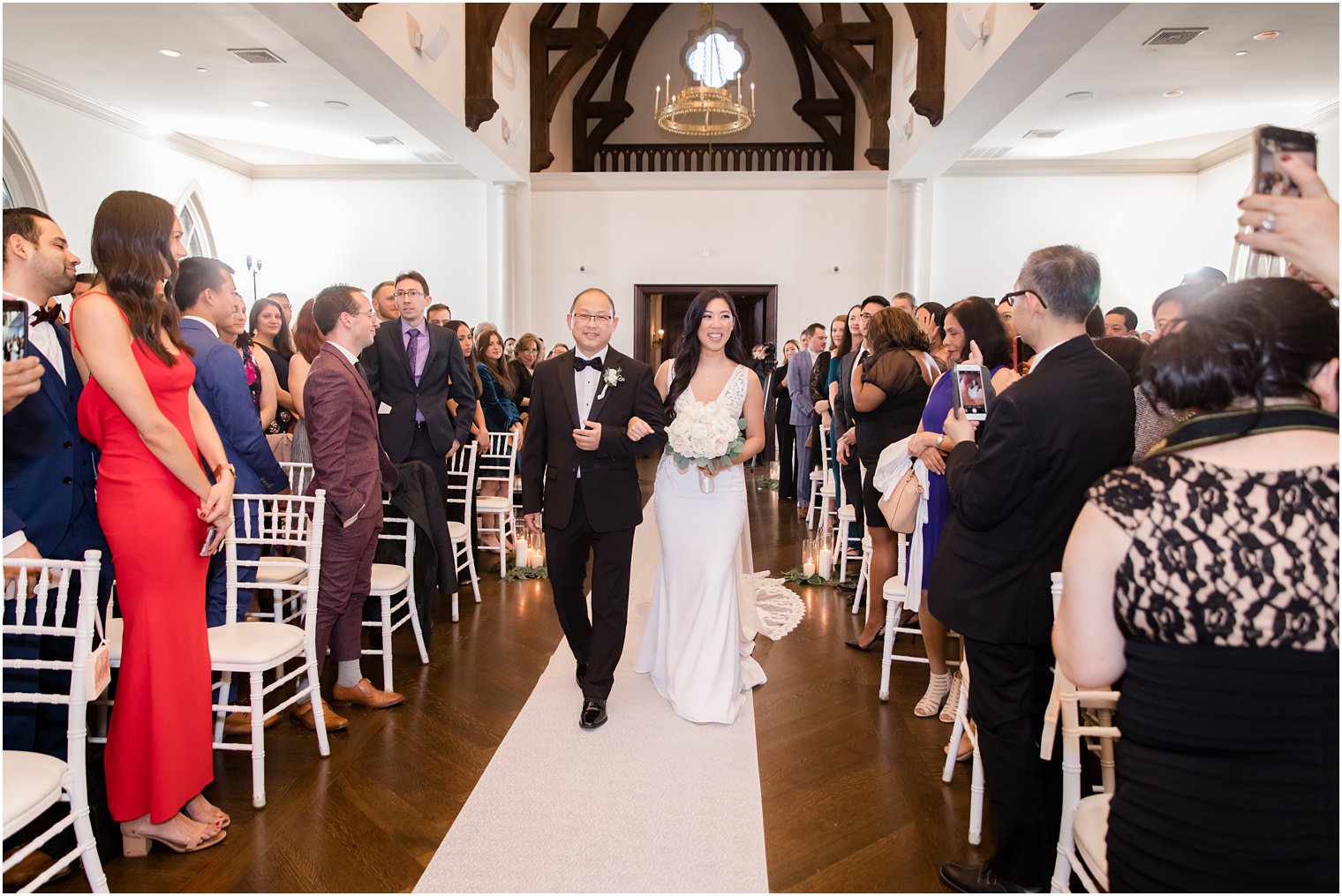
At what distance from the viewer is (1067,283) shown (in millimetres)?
2340

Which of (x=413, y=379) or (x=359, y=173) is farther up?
(x=359, y=173)

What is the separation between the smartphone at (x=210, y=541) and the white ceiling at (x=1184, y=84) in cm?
710

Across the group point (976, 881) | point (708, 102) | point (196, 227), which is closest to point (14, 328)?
point (976, 881)

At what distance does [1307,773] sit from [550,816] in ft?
7.14

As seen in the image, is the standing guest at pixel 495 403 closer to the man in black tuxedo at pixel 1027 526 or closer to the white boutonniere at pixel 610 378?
the white boutonniere at pixel 610 378

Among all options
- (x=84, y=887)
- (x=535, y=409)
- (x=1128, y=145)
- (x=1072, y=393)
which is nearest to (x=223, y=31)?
(x=535, y=409)


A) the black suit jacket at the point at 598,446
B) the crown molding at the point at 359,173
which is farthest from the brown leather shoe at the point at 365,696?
the crown molding at the point at 359,173

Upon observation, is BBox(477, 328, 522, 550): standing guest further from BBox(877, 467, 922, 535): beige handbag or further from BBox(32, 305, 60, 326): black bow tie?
BBox(32, 305, 60, 326): black bow tie

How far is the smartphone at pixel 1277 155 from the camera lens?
1421 millimetres

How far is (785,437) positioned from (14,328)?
28.1ft

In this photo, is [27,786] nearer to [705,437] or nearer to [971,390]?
[705,437]

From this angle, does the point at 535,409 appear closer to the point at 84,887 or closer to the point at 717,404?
the point at 717,404

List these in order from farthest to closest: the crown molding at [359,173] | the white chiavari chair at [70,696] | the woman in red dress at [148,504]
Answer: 1. the crown molding at [359,173]
2. the woman in red dress at [148,504]
3. the white chiavari chair at [70,696]

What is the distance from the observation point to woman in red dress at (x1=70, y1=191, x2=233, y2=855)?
2469 mm
